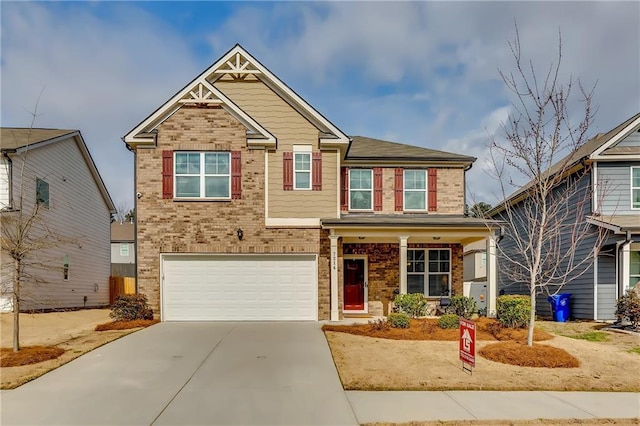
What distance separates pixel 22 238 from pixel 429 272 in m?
13.2

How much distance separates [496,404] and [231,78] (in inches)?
553

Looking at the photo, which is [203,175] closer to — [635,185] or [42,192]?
[42,192]

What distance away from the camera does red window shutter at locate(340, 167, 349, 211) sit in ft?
56.8

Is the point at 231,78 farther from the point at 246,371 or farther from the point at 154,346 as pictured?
the point at 246,371

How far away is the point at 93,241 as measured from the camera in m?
24.2

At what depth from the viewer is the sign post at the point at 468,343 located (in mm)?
8305

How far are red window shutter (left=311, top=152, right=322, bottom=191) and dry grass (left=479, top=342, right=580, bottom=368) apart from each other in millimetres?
7863

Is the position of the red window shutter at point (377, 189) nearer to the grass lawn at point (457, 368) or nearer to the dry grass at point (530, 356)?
the grass lawn at point (457, 368)

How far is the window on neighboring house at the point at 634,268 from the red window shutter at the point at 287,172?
474 inches

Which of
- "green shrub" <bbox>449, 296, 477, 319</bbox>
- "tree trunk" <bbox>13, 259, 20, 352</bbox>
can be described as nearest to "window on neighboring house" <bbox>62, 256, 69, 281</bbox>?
"tree trunk" <bbox>13, 259, 20, 352</bbox>

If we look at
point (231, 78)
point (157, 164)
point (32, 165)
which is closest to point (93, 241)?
point (32, 165)

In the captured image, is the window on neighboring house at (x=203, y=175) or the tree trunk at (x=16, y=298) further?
the window on neighboring house at (x=203, y=175)

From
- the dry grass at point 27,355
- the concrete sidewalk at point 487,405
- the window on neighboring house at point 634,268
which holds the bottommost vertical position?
the dry grass at point 27,355

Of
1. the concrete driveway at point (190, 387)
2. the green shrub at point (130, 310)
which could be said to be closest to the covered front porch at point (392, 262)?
the concrete driveway at point (190, 387)
